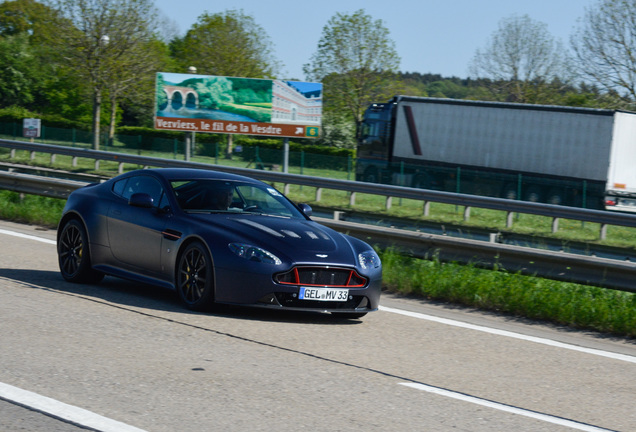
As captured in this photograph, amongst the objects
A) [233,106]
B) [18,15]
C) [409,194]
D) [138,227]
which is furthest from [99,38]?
[18,15]

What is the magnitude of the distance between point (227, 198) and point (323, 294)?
154 centimetres

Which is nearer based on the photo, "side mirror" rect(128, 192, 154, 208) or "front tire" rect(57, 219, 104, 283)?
"side mirror" rect(128, 192, 154, 208)

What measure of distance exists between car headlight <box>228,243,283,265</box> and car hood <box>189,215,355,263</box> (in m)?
0.06

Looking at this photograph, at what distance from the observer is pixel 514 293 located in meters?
9.04

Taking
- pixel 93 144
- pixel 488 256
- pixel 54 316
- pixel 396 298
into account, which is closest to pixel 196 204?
pixel 54 316

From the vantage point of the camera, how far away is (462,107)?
3275 cm

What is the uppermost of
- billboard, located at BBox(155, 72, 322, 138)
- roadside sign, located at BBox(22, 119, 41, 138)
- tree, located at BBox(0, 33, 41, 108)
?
tree, located at BBox(0, 33, 41, 108)

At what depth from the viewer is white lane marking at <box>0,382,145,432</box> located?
437 cm

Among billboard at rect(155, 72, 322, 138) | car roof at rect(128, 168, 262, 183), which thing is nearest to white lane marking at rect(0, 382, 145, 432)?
car roof at rect(128, 168, 262, 183)

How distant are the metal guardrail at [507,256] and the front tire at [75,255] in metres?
3.30

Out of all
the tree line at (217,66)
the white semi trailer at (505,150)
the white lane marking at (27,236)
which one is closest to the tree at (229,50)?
the tree line at (217,66)

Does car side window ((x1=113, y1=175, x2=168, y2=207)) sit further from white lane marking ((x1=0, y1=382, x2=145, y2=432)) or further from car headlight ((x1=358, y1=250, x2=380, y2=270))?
white lane marking ((x1=0, y1=382, x2=145, y2=432))

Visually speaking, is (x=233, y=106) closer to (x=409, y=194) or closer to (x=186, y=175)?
(x=409, y=194)

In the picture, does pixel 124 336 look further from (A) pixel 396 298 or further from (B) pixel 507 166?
(B) pixel 507 166
